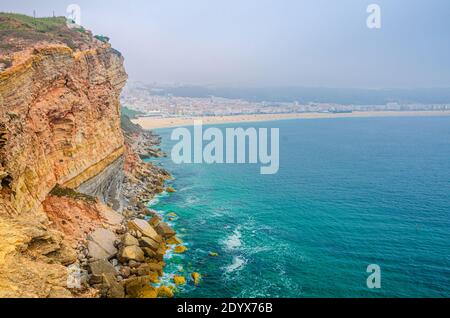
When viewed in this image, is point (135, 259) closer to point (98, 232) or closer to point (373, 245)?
point (98, 232)

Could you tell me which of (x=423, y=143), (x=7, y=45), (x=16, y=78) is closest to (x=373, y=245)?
(x=16, y=78)

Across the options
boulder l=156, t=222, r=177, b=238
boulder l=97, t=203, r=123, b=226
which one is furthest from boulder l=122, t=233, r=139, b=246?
boulder l=156, t=222, r=177, b=238

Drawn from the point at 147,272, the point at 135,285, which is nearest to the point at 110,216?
the point at 147,272

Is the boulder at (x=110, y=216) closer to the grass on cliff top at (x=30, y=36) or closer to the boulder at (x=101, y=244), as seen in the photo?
the boulder at (x=101, y=244)

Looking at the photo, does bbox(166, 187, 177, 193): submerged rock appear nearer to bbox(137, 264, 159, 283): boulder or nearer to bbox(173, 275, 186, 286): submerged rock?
bbox(137, 264, 159, 283): boulder

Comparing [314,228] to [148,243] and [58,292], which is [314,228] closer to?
[148,243]

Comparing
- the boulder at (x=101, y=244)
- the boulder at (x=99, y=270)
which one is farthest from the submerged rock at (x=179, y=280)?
A: the boulder at (x=101, y=244)
